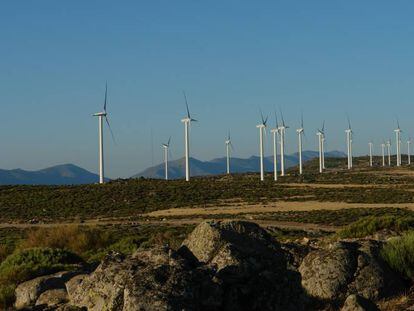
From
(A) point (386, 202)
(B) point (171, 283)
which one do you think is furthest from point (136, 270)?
(A) point (386, 202)

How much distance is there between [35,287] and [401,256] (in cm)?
828

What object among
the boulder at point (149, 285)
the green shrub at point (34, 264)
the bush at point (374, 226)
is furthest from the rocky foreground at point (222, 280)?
the bush at point (374, 226)

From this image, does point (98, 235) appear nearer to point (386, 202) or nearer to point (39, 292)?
point (39, 292)

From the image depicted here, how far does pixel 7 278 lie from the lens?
1723 centimetres

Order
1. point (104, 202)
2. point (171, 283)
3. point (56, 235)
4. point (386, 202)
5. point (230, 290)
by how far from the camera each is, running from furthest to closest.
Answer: point (104, 202)
point (386, 202)
point (56, 235)
point (230, 290)
point (171, 283)

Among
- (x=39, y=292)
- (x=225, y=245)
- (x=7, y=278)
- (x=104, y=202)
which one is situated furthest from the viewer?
(x=104, y=202)

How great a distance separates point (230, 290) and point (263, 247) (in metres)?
1.35

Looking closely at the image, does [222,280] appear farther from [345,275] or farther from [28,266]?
[28,266]

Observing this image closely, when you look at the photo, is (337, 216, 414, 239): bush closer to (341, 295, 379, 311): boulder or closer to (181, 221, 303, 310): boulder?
(341, 295, 379, 311): boulder

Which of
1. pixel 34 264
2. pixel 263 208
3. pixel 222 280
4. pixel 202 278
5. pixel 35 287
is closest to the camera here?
pixel 202 278

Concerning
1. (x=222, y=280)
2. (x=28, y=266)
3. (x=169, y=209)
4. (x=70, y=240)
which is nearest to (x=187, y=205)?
(x=169, y=209)

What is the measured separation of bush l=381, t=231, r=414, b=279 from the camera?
1425cm

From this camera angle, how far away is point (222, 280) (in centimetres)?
975

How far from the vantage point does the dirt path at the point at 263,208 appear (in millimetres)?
65812
